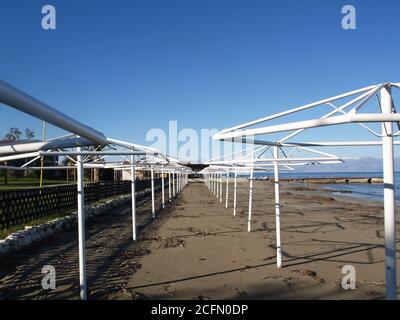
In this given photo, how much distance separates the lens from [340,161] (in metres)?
9.30

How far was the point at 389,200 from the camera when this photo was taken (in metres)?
4.20

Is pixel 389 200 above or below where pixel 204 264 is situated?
above

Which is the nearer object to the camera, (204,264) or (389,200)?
(389,200)

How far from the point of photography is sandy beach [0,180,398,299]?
6117 mm

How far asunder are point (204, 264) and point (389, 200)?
4.47m

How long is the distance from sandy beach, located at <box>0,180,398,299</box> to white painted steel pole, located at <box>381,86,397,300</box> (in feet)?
6.25

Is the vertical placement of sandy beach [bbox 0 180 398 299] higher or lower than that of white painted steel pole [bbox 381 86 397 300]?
lower

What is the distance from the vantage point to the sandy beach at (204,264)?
6.12 m

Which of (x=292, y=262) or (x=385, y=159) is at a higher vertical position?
(x=385, y=159)
